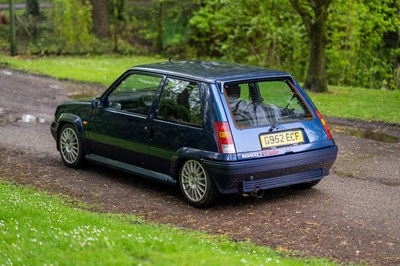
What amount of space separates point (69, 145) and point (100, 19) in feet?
72.3

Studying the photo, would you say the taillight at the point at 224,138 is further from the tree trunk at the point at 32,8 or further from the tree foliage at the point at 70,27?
the tree trunk at the point at 32,8

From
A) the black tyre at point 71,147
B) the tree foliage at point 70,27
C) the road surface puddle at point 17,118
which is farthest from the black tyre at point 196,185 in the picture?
the tree foliage at point 70,27

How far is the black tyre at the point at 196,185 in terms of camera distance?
9.05m

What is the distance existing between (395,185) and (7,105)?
406 inches

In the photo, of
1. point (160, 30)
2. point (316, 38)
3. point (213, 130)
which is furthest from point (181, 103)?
point (160, 30)

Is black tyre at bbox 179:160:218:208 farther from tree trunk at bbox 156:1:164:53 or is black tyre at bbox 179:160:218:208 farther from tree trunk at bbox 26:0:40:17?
tree trunk at bbox 26:0:40:17

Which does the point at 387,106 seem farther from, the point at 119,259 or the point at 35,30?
the point at 35,30

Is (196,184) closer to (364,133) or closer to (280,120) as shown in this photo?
(280,120)

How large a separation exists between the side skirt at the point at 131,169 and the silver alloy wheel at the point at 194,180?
8.7 inches

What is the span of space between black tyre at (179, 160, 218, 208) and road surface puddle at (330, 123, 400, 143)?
565 cm

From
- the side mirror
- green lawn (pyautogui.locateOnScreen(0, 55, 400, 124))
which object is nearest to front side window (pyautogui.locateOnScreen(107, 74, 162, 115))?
the side mirror

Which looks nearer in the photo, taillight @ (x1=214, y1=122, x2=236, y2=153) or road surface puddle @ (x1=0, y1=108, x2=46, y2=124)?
taillight @ (x1=214, y1=122, x2=236, y2=153)

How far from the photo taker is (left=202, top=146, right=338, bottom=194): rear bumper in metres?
8.84

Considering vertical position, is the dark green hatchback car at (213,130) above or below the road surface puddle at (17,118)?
above
